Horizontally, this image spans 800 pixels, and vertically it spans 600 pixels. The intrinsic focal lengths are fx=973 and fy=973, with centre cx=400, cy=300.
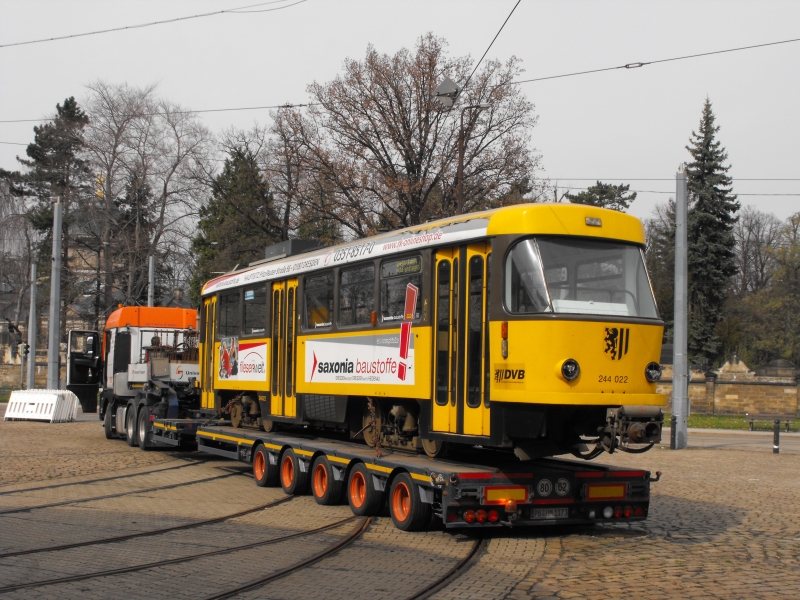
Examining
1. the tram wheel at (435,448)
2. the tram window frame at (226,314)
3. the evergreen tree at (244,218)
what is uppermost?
the evergreen tree at (244,218)

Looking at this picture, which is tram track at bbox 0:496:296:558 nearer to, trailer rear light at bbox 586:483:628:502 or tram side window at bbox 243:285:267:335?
tram side window at bbox 243:285:267:335

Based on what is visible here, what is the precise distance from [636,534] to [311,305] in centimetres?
577

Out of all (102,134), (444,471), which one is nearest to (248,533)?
(444,471)

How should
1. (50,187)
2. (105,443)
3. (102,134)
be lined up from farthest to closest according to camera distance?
(50,187), (102,134), (105,443)

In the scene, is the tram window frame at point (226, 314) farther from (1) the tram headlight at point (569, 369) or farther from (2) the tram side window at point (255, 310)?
(1) the tram headlight at point (569, 369)

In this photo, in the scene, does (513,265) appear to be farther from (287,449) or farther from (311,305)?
(287,449)

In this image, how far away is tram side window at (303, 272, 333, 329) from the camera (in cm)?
→ 1379


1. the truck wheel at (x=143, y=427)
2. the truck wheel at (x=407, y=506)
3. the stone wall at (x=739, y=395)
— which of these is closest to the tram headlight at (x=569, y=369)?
the truck wheel at (x=407, y=506)

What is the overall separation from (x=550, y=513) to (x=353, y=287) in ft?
14.0

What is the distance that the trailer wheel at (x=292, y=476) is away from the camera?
14.0 metres

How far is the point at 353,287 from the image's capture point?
1313 cm

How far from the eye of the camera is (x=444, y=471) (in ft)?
32.9

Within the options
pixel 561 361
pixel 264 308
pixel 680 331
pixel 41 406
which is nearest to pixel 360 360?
pixel 561 361

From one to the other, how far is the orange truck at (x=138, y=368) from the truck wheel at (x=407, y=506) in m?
11.2
